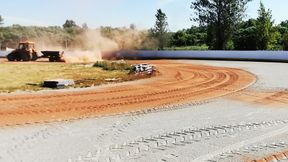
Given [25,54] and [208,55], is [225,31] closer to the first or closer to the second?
[208,55]

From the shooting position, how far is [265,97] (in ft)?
53.7

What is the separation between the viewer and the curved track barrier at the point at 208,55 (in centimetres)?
4103

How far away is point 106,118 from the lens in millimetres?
12562

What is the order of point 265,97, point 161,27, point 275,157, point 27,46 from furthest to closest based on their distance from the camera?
point 161,27 < point 27,46 < point 265,97 < point 275,157

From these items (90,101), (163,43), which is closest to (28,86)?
(90,101)

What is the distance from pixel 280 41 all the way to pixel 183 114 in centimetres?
5358

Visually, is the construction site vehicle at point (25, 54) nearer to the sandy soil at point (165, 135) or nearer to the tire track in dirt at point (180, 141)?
the sandy soil at point (165, 135)

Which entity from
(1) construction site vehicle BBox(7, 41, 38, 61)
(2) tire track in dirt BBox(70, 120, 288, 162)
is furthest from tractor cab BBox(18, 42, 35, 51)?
(2) tire track in dirt BBox(70, 120, 288, 162)

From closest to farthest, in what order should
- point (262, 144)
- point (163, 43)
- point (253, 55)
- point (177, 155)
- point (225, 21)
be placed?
point (177, 155)
point (262, 144)
point (253, 55)
point (225, 21)
point (163, 43)

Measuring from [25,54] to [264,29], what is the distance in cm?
3228

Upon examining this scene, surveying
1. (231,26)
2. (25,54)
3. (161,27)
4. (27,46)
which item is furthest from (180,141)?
(161,27)

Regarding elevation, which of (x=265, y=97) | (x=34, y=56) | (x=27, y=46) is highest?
(x=27, y=46)

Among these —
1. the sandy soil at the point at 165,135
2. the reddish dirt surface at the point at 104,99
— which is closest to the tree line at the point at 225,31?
the reddish dirt surface at the point at 104,99

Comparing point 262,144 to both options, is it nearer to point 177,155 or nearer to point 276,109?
point 177,155
